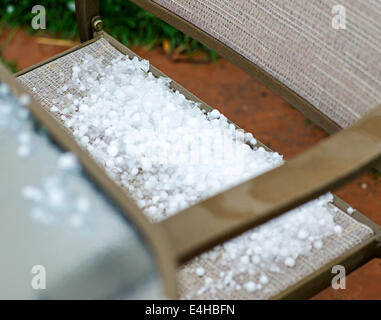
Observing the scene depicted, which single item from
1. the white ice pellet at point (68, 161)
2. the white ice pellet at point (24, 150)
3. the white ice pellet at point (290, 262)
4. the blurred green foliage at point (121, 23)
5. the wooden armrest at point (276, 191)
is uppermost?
the white ice pellet at point (68, 161)

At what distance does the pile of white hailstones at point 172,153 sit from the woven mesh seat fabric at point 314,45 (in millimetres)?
162

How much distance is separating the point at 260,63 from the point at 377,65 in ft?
0.93

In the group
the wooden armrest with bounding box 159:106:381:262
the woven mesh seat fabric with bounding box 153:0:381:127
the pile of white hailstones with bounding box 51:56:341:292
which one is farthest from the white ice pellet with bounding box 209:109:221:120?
the wooden armrest with bounding box 159:106:381:262

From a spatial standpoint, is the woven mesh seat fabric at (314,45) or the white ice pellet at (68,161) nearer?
the white ice pellet at (68,161)

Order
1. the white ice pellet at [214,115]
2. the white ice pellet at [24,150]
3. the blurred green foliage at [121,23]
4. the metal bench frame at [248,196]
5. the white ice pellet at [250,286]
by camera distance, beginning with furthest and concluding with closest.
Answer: the blurred green foliage at [121,23] → the white ice pellet at [214,115] → the white ice pellet at [250,286] → the white ice pellet at [24,150] → the metal bench frame at [248,196]

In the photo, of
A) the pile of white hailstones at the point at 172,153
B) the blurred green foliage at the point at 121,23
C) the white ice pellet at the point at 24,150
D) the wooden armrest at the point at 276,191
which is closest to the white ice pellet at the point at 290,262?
the pile of white hailstones at the point at 172,153

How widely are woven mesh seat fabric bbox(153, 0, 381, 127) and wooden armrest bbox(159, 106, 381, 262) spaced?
0.55ft

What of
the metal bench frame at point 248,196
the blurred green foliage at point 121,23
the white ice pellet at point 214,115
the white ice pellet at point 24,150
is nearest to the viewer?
the metal bench frame at point 248,196

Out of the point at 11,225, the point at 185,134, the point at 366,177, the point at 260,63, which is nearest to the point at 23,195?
the point at 11,225

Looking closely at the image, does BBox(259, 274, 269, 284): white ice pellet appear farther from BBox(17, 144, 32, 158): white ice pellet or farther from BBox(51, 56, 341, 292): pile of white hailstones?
BBox(17, 144, 32, 158): white ice pellet

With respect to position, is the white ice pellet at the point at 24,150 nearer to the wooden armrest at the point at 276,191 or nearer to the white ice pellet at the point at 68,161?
the white ice pellet at the point at 68,161

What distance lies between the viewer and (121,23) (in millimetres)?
Answer: 2551

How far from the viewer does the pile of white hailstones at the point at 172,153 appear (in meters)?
1.16

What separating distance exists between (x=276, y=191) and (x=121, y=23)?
1809 millimetres
